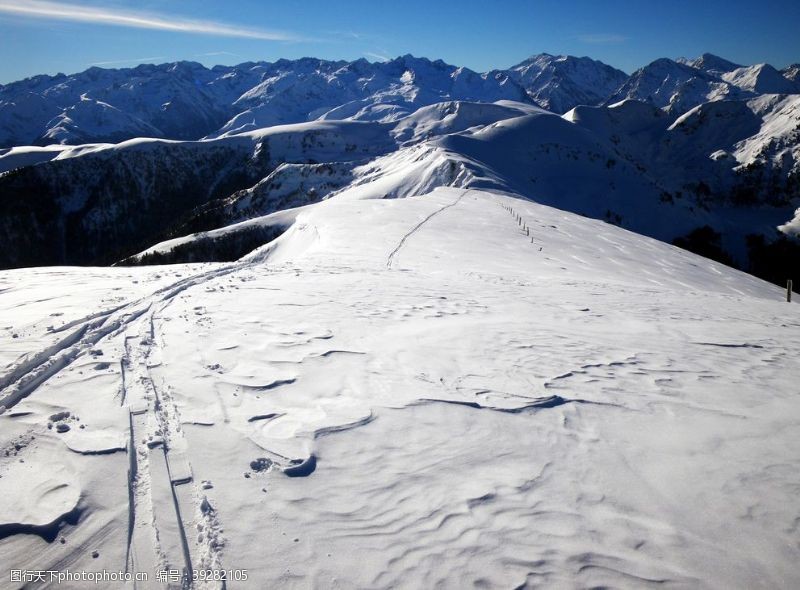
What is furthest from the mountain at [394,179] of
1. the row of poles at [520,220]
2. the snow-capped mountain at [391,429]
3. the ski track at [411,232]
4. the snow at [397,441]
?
the snow at [397,441]

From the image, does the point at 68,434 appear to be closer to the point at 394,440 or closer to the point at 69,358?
the point at 69,358

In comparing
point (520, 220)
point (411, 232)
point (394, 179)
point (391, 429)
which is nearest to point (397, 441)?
Answer: point (391, 429)

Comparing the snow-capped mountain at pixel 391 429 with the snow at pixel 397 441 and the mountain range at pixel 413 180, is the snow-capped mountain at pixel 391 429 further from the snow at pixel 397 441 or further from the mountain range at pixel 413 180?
the mountain range at pixel 413 180

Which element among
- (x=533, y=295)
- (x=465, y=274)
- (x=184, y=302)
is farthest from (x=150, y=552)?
(x=465, y=274)

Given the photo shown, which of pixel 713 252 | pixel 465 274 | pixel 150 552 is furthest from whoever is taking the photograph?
pixel 713 252

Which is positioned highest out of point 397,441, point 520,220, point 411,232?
point 520,220

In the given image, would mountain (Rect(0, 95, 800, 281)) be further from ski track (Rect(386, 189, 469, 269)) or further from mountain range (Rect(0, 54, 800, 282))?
ski track (Rect(386, 189, 469, 269))

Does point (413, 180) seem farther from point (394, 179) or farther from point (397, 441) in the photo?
point (397, 441)

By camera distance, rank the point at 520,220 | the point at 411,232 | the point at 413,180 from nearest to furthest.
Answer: the point at 411,232 < the point at 520,220 < the point at 413,180
